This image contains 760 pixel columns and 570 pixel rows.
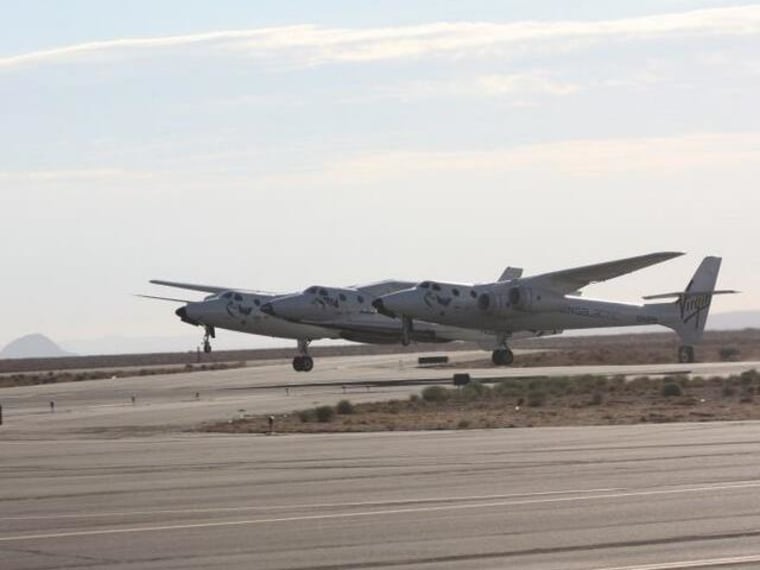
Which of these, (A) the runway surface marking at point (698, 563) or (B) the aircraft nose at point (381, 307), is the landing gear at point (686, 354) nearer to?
(B) the aircraft nose at point (381, 307)

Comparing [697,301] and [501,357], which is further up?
[697,301]

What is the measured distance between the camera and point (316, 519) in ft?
52.1

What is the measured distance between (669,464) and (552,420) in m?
12.3

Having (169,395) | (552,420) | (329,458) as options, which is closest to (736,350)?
(169,395)

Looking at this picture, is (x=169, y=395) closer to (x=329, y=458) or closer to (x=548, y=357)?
(x=329, y=458)

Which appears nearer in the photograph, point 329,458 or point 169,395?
point 329,458

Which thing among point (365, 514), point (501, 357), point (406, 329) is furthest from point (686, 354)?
point (365, 514)

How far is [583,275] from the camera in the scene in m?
66.1

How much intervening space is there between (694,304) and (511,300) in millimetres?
11880

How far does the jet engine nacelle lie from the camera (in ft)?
213

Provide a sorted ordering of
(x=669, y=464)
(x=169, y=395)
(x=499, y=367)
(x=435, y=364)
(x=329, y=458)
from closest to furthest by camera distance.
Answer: (x=669, y=464) < (x=329, y=458) < (x=169, y=395) < (x=499, y=367) < (x=435, y=364)

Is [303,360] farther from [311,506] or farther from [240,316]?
[311,506]

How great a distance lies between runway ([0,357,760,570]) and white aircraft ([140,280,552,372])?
117ft

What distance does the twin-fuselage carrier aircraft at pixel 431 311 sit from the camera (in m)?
65.0
